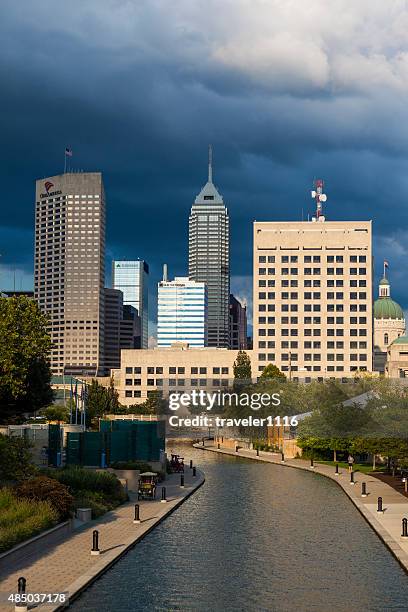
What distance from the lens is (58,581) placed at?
31.2 metres

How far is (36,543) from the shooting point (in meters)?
36.0

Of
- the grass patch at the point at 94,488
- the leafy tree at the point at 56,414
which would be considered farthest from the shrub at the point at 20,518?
the leafy tree at the point at 56,414

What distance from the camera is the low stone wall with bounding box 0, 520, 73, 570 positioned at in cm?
3309

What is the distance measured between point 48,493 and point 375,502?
79.4 feet

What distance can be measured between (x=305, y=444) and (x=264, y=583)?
62.3 m

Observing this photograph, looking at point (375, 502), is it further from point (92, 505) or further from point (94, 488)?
point (92, 505)

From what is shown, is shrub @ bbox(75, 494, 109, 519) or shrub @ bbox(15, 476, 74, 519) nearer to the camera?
shrub @ bbox(15, 476, 74, 519)

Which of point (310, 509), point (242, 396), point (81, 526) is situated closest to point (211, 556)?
point (81, 526)

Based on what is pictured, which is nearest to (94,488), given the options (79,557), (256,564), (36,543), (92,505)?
(92,505)

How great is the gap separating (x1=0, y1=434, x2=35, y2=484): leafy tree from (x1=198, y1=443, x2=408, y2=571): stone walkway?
19.6m

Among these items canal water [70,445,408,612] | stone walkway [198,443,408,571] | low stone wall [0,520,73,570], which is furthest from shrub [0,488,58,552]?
stone walkway [198,443,408,571]

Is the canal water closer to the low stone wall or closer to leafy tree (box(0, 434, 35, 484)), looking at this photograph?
the low stone wall

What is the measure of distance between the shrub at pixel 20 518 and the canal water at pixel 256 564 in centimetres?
407

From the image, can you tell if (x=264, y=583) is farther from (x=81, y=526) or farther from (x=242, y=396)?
(x=242, y=396)
